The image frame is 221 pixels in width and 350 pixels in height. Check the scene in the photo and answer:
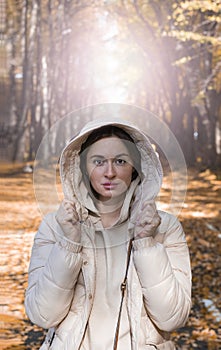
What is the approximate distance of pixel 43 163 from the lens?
1.47 m

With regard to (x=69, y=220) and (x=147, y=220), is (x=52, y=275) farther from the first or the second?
(x=147, y=220)

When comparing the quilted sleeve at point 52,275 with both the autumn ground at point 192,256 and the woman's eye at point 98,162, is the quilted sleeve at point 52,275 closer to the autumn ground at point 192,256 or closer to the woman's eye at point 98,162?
the woman's eye at point 98,162

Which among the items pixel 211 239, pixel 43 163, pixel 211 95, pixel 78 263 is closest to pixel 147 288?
pixel 78 263

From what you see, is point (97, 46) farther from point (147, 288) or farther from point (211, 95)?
point (147, 288)

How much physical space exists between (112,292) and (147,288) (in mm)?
Answer: 92

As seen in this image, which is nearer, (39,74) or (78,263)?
(78,263)

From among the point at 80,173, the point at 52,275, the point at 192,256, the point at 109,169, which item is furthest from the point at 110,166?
the point at 192,256

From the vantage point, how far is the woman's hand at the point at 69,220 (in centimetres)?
124

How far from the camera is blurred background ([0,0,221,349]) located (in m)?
3.37

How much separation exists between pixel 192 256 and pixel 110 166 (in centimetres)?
234

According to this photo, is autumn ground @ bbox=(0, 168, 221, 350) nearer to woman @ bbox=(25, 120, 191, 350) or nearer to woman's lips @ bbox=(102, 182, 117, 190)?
woman @ bbox=(25, 120, 191, 350)

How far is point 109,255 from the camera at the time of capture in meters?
1.31

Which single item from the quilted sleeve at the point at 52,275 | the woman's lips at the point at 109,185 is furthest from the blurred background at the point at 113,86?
the woman's lips at the point at 109,185

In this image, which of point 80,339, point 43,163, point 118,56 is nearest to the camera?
point 80,339
